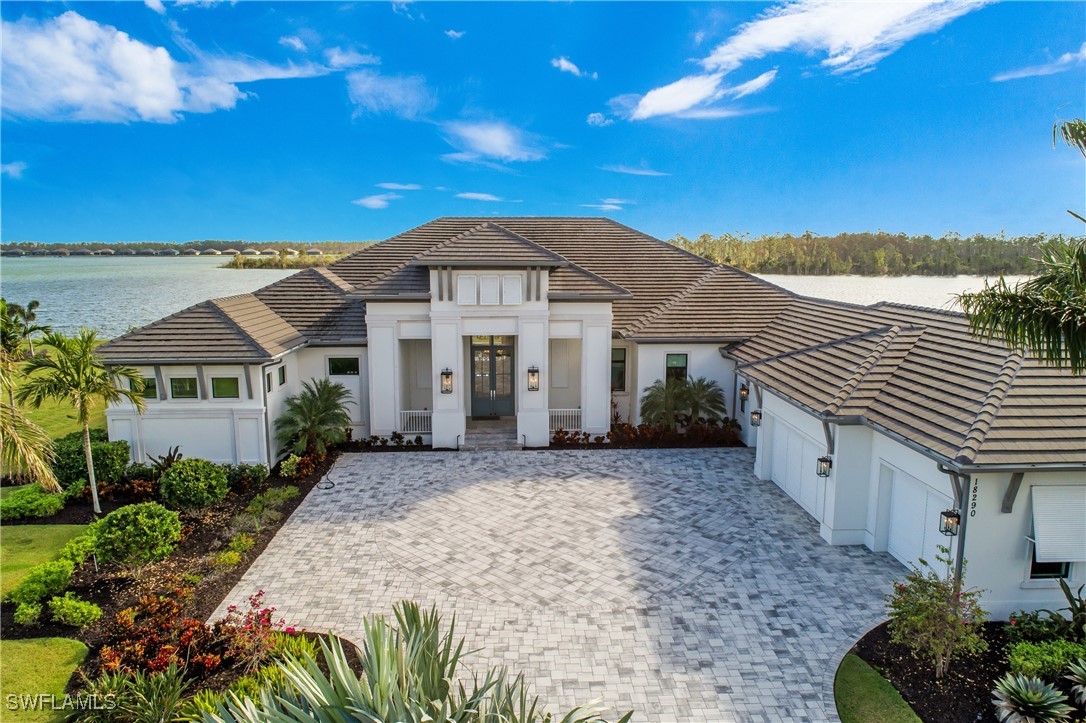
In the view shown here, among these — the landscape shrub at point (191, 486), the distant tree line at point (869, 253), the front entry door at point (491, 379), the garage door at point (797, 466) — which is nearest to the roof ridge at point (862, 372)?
the garage door at point (797, 466)

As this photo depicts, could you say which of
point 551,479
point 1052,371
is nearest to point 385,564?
point 551,479

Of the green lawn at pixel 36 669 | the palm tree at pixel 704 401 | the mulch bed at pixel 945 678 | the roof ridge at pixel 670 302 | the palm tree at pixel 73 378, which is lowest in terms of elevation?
the green lawn at pixel 36 669

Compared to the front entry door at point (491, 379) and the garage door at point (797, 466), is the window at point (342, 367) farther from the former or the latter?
the garage door at point (797, 466)

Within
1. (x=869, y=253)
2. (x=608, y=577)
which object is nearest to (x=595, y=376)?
(x=608, y=577)

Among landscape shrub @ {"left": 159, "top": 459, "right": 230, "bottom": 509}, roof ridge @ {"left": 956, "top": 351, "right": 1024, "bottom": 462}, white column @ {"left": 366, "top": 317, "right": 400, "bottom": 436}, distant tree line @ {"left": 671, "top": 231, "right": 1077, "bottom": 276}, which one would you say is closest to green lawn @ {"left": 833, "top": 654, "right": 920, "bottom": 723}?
roof ridge @ {"left": 956, "top": 351, "right": 1024, "bottom": 462}

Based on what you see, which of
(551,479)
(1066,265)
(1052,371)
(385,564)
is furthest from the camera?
(551,479)

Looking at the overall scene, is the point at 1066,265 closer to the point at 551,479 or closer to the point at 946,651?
the point at 946,651

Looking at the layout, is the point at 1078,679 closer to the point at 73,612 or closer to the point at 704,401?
the point at 704,401
